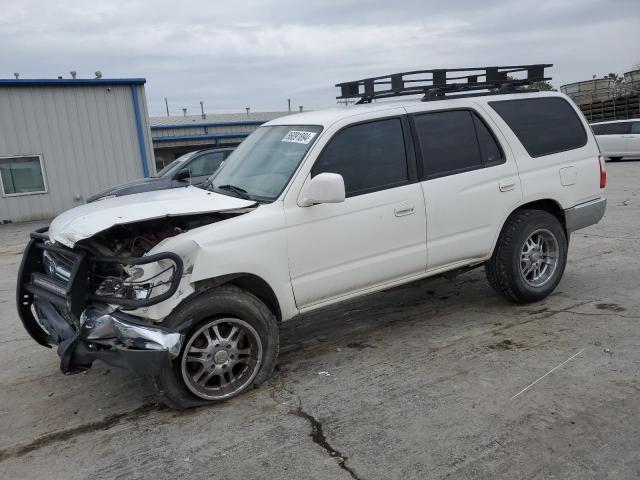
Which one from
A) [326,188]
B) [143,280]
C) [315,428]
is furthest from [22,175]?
[315,428]

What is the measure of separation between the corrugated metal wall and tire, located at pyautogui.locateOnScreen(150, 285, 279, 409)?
49.1 ft

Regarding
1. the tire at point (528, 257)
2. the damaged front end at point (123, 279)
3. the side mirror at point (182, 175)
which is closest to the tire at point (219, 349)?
the damaged front end at point (123, 279)

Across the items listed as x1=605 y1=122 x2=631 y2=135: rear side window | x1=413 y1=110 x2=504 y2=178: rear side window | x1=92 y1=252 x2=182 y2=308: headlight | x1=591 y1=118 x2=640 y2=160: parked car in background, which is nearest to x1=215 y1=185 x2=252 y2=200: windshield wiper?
x1=92 y1=252 x2=182 y2=308: headlight

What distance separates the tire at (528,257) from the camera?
5.21 meters

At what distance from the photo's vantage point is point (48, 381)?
4492mm

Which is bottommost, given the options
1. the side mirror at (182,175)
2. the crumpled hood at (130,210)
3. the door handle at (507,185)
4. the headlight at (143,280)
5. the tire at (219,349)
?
the tire at (219,349)

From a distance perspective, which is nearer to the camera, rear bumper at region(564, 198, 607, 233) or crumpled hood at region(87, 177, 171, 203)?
rear bumper at region(564, 198, 607, 233)

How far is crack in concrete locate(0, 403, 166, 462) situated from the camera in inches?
137

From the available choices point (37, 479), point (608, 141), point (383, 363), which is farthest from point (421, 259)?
point (608, 141)

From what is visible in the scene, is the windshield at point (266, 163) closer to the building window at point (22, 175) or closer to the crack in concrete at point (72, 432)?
the crack in concrete at point (72, 432)

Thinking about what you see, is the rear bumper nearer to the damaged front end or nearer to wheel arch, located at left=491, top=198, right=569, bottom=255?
wheel arch, located at left=491, top=198, right=569, bottom=255

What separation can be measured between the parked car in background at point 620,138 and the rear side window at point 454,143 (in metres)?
17.5

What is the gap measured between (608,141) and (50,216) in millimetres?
19423

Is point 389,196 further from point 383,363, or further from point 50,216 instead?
point 50,216
